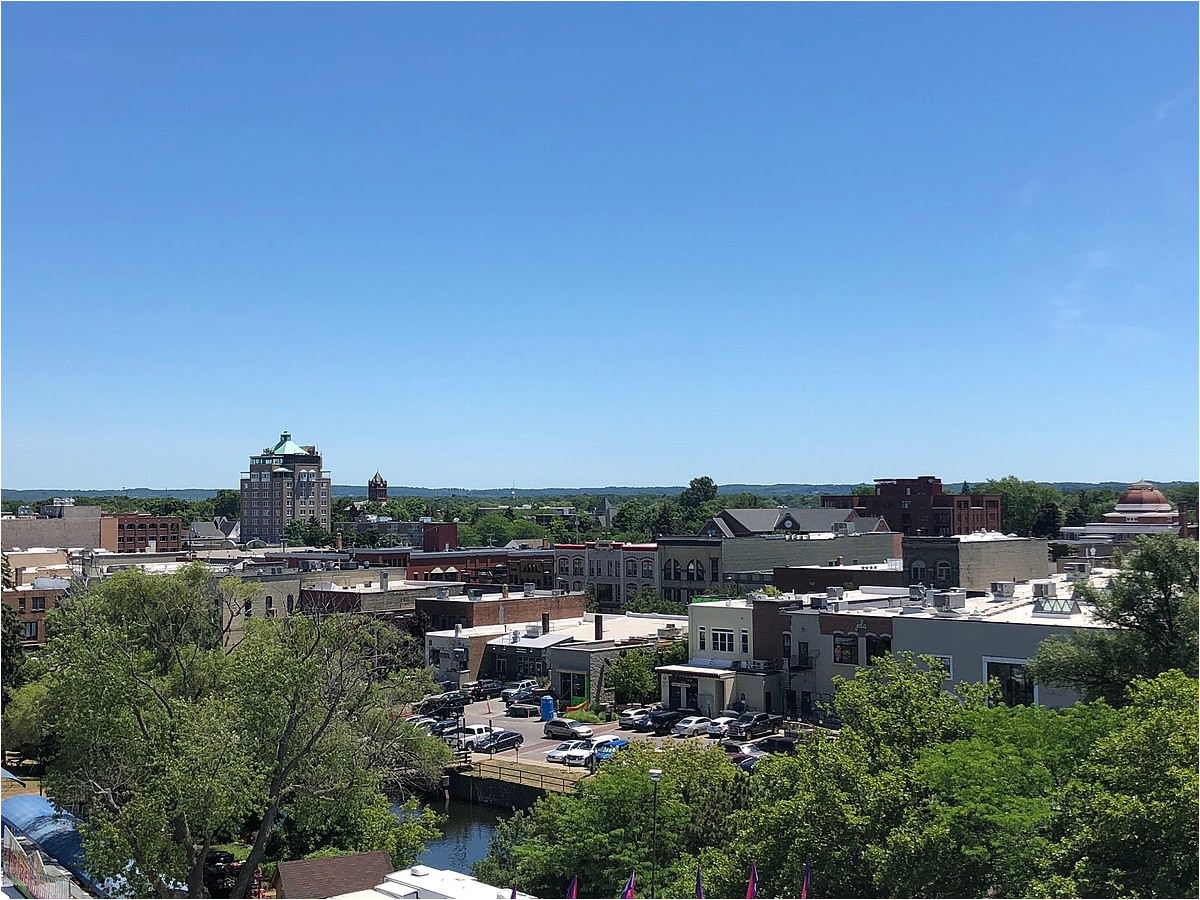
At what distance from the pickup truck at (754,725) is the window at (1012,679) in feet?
33.6

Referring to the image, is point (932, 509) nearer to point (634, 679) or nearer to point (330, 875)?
point (634, 679)

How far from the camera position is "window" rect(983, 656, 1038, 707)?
37812mm

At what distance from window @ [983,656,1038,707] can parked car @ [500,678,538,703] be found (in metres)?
25.1

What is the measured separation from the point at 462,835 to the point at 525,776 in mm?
3681

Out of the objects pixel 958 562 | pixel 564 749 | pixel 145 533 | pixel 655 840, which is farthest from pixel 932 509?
pixel 655 840

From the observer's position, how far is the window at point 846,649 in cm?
4606

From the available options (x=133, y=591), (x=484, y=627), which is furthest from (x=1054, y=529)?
(x=133, y=591)

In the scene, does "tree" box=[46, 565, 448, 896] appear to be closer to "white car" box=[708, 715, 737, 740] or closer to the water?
the water

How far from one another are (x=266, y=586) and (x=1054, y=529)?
292 feet

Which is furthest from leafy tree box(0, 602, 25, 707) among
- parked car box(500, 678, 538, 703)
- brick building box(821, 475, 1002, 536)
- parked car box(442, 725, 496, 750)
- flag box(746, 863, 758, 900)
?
brick building box(821, 475, 1002, 536)

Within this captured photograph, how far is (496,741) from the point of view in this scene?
1832 inches

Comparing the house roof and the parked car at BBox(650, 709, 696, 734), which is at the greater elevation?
the house roof

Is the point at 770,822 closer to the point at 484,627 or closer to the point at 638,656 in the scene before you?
the point at 638,656

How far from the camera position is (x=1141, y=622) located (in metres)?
30.4
